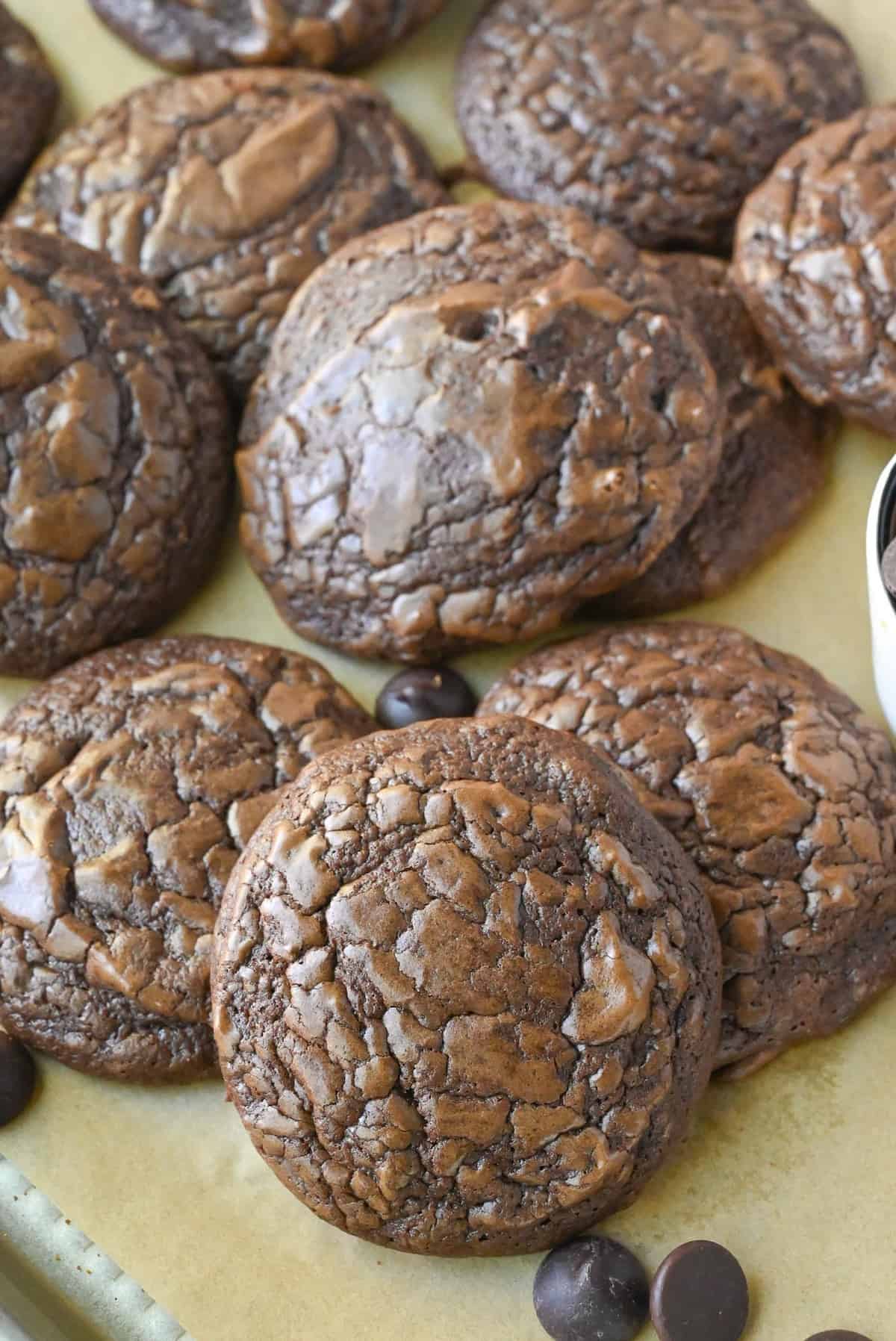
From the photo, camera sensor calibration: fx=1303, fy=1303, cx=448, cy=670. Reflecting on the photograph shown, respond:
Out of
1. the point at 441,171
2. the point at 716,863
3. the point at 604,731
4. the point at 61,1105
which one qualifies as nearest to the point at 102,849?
the point at 61,1105

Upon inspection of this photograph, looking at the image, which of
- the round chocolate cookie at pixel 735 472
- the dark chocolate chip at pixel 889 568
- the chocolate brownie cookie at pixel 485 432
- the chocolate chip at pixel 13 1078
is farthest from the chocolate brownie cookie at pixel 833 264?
the chocolate chip at pixel 13 1078

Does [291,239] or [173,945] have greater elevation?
[291,239]

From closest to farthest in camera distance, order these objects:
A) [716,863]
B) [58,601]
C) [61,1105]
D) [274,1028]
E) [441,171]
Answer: [274,1028] < [716,863] < [61,1105] < [58,601] < [441,171]

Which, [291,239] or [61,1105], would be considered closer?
[61,1105]

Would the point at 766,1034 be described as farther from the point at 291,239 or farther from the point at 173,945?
the point at 291,239

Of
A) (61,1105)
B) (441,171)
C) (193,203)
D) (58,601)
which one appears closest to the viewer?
(61,1105)

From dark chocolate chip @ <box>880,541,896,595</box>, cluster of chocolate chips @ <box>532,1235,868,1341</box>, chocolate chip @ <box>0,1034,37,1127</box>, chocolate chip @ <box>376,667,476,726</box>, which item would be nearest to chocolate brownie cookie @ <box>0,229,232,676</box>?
chocolate chip @ <box>376,667,476,726</box>

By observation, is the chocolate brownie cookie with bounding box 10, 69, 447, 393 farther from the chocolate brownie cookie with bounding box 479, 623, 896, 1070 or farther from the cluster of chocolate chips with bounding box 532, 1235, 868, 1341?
the cluster of chocolate chips with bounding box 532, 1235, 868, 1341

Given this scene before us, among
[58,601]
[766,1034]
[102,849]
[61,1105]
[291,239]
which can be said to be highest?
[291,239]
